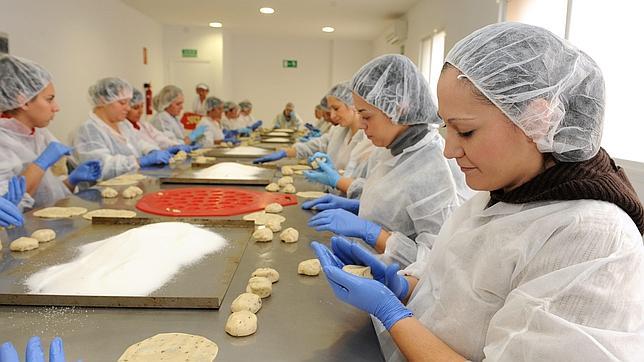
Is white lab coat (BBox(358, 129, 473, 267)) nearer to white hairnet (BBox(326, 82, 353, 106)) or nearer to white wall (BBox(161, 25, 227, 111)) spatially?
white hairnet (BBox(326, 82, 353, 106))

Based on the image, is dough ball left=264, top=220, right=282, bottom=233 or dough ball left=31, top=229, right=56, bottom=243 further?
dough ball left=264, top=220, right=282, bottom=233

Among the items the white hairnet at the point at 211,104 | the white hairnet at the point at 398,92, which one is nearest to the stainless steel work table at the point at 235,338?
the white hairnet at the point at 398,92

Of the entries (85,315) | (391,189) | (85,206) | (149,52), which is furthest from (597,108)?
(149,52)

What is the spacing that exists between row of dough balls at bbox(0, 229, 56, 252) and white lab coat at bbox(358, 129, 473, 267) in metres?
1.18

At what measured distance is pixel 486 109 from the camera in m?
0.85

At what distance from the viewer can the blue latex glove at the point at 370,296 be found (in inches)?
38.8

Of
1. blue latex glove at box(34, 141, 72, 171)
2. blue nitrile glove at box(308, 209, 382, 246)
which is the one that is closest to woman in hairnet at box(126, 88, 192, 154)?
blue latex glove at box(34, 141, 72, 171)

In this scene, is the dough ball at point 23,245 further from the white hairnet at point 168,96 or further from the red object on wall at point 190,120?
the red object on wall at point 190,120

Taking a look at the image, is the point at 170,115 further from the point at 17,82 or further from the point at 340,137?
the point at 17,82

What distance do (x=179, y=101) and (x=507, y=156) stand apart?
19.3ft

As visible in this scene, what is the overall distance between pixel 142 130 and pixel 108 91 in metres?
1.55

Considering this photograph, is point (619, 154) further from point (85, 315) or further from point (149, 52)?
point (149, 52)

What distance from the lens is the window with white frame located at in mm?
5977

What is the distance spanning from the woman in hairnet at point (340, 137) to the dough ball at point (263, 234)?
51.9 inches
